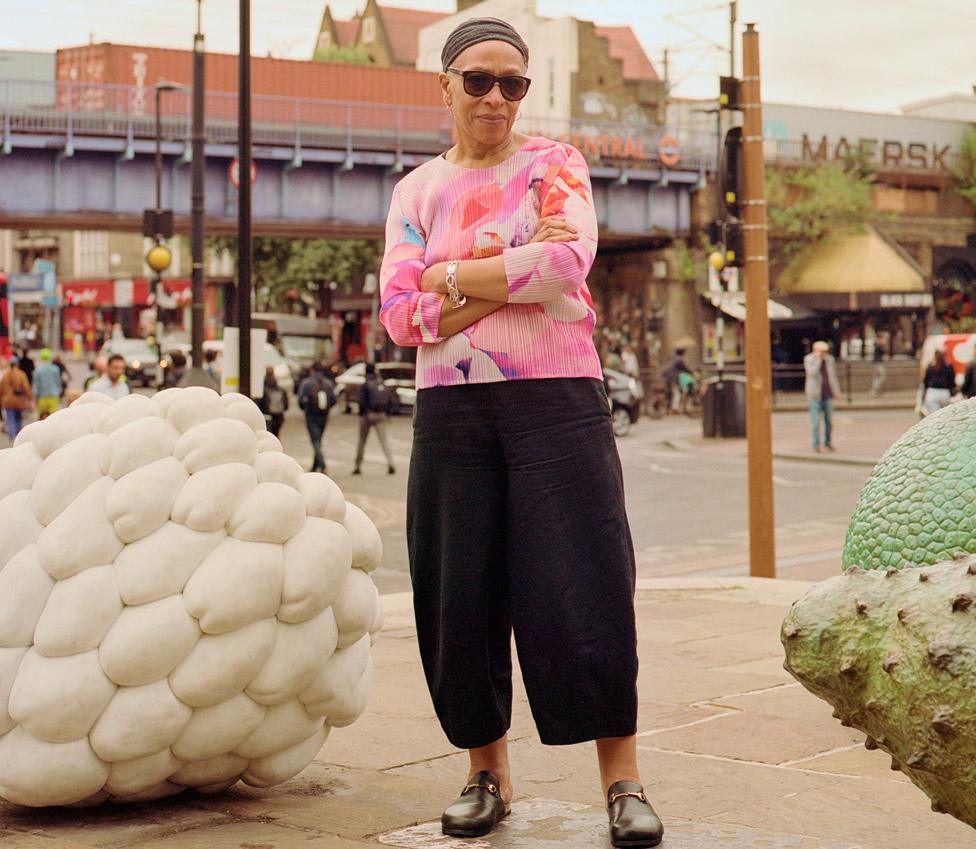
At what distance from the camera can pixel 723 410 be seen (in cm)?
2686

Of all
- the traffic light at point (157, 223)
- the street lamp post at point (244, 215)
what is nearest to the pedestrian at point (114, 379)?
the street lamp post at point (244, 215)

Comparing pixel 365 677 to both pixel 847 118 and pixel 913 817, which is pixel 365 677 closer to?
pixel 913 817

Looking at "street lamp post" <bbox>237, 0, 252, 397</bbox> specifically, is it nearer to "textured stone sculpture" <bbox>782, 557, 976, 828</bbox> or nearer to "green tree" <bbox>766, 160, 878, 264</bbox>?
"textured stone sculpture" <bbox>782, 557, 976, 828</bbox>

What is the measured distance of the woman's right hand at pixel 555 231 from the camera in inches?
130

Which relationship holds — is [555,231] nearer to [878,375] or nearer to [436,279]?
[436,279]

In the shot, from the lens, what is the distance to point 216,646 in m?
3.37

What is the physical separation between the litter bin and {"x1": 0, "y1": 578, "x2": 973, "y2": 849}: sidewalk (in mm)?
21536

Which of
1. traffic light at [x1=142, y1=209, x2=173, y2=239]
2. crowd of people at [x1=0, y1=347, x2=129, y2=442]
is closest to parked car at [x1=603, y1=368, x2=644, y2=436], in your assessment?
traffic light at [x1=142, y1=209, x2=173, y2=239]

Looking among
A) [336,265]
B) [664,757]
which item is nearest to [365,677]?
[664,757]

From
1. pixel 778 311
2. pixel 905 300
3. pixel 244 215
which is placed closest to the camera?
pixel 244 215

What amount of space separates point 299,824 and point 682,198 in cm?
4287

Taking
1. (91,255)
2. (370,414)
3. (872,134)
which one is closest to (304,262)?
(872,134)

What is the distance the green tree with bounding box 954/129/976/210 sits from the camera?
53219mm

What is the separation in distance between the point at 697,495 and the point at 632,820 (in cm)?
1410
